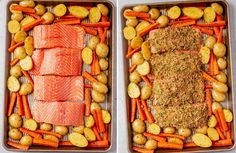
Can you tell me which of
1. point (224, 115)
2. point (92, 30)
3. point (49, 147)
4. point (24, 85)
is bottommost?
point (49, 147)

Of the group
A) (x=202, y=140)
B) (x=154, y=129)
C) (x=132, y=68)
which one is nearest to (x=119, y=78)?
(x=132, y=68)

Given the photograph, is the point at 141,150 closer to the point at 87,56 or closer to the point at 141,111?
the point at 141,111

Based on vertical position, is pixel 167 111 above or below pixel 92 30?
below

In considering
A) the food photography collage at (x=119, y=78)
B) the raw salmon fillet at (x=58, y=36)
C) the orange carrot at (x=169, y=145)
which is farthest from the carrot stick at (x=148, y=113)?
the raw salmon fillet at (x=58, y=36)

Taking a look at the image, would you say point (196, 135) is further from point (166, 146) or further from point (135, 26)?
point (135, 26)

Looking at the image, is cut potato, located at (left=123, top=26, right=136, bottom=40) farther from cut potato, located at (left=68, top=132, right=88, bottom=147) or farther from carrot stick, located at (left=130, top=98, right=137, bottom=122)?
cut potato, located at (left=68, top=132, right=88, bottom=147)

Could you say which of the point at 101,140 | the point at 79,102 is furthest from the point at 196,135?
the point at 79,102
